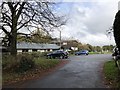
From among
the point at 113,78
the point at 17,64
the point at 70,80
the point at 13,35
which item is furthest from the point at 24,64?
the point at 113,78

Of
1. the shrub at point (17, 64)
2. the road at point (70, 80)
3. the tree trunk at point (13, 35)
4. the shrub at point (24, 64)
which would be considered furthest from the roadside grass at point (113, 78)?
the tree trunk at point (13, 35)

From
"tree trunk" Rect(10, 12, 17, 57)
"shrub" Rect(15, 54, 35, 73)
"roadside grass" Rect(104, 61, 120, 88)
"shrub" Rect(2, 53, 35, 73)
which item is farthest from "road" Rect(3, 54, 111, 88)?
"tree trunk" Rect(10, 12, 17, 57)

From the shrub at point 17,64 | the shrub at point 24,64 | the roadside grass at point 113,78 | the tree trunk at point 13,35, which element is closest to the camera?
the roadside grass at point 113,78

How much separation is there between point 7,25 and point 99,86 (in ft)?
54.2

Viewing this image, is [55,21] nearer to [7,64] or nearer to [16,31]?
[16,31]

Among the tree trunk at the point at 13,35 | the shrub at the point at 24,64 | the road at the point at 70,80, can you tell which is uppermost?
the tree trunk at the point at 13,35

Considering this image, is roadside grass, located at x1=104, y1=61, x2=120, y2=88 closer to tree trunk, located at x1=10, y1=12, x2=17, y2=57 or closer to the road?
the road

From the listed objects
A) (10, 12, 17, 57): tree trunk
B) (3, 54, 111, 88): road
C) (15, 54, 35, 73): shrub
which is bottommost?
(3, 54, 111, 88): road

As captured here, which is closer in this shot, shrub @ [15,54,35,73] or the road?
the road

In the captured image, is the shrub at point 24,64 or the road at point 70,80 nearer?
the road at point 70,80

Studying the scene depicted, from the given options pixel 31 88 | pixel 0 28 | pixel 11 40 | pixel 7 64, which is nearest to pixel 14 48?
pixel 11 40

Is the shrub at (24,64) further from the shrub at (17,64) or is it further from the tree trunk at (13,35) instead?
the tree trunk at (13,35)

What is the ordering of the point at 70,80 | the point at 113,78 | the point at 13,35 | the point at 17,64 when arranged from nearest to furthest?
the point at 113,78, the point at 70,80, the point at 17,64, the point at 13,35

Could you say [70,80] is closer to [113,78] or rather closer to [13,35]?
[113,78]
